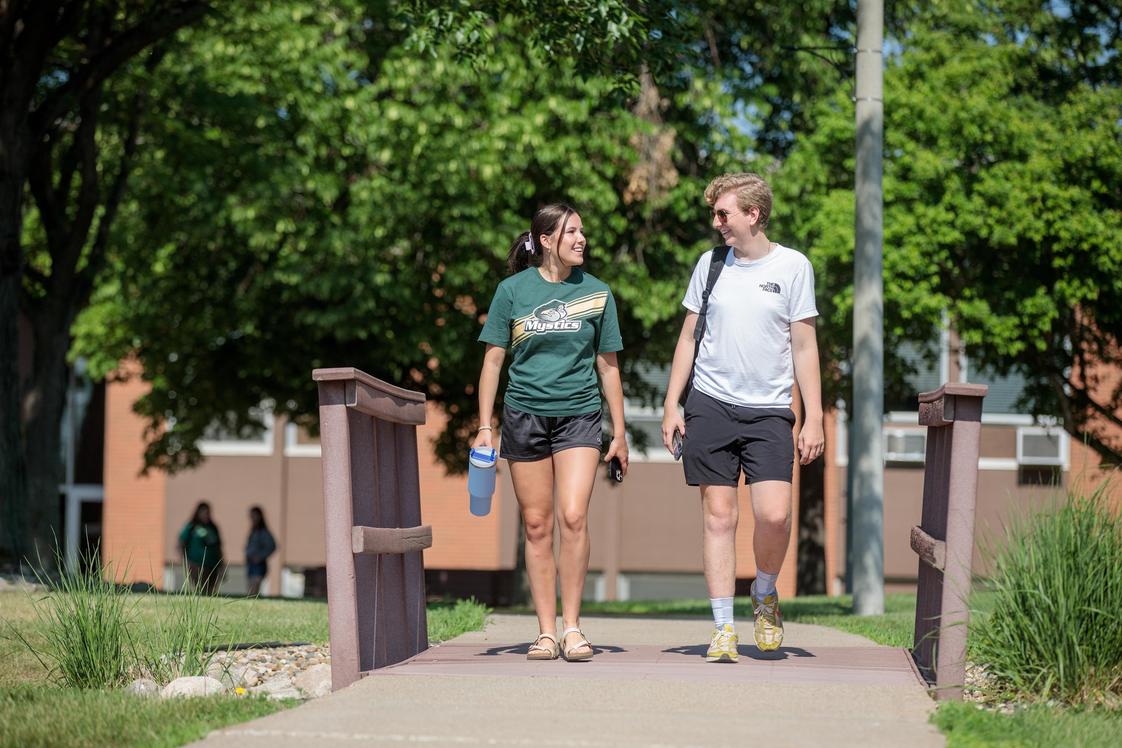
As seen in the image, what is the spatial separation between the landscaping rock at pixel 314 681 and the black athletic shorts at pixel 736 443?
71.7 inches

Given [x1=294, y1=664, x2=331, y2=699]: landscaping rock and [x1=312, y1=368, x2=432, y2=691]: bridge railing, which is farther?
[x1=294, y1=664, x2=331, y2=699]: landscaping rock

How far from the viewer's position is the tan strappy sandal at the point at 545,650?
6.39 m

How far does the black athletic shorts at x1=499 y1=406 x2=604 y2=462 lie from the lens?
6363 millimetres

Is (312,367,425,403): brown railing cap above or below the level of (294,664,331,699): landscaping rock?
above

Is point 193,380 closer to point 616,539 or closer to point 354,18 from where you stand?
point 354,18

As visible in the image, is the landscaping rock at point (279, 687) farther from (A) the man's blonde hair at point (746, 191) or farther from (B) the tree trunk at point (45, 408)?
(B) the tree trunk at point (45, 408)

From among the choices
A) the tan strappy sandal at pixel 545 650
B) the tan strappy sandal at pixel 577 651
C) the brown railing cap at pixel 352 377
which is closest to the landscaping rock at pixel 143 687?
the brown railing cap at pixel 352 377

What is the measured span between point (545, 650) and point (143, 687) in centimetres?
164

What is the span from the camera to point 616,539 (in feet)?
111

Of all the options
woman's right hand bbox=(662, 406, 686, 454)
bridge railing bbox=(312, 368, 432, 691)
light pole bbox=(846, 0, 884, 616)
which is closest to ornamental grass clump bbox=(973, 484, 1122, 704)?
woman's right hand bbox=(662, 406, 686, 454)

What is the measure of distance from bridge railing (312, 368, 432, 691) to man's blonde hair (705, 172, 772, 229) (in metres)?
1.59

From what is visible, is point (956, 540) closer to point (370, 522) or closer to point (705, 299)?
point (705, 299)

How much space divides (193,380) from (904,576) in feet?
55.6

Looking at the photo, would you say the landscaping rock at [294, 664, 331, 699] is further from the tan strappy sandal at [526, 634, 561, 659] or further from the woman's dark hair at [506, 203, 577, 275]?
the woman's dark hair at [506, 203, 577, 275]
